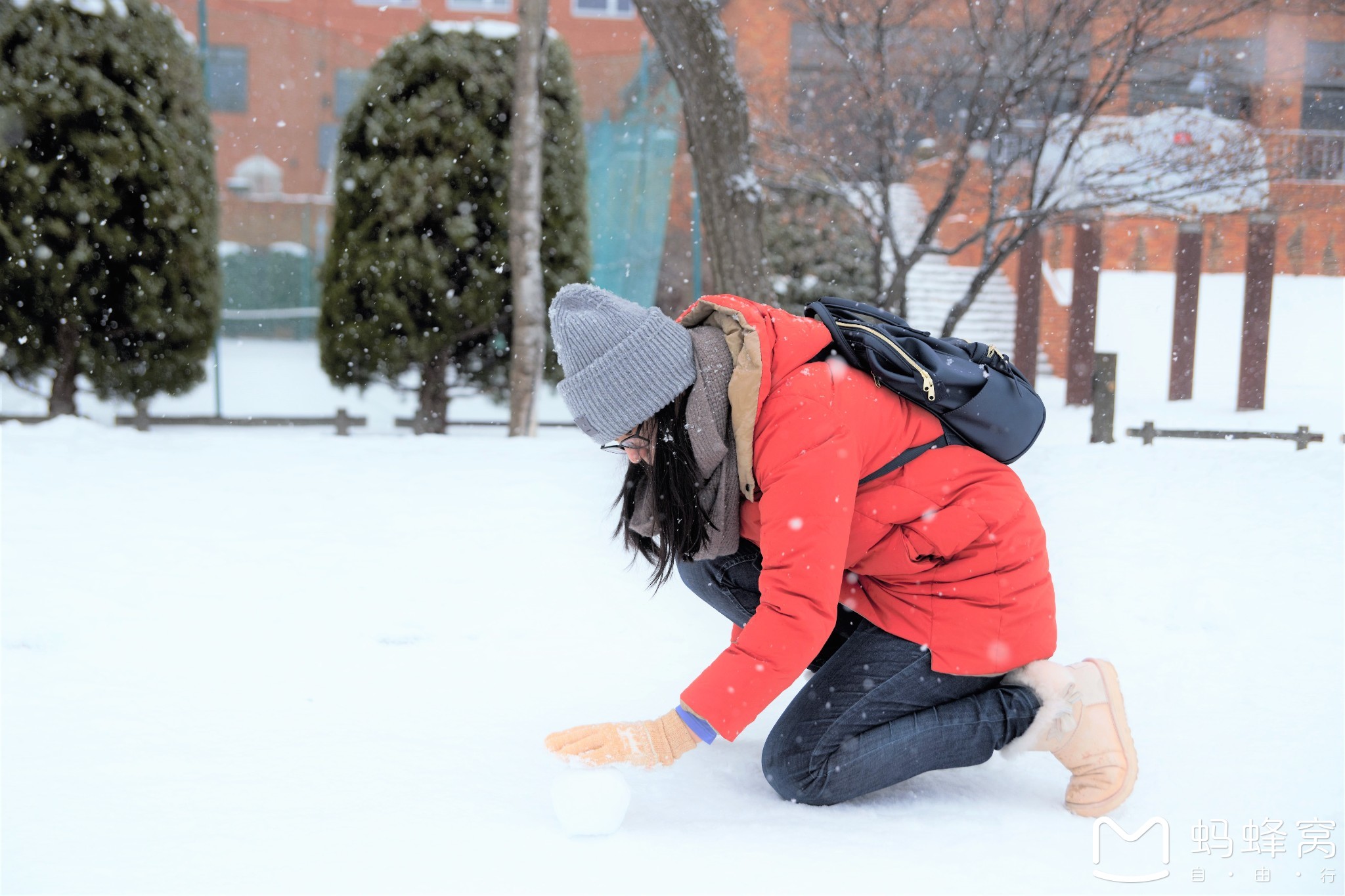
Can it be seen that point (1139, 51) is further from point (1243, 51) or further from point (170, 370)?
point (170, 370)

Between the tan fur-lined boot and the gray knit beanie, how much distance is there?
2.55 feet

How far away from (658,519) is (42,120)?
236 inches

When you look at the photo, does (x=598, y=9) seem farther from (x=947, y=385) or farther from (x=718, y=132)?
(x=947, y=385)

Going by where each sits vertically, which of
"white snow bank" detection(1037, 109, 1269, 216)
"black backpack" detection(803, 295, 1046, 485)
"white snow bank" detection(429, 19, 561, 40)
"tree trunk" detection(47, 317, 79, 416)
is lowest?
"tree trunk" detection(47, 317, 79, 416)

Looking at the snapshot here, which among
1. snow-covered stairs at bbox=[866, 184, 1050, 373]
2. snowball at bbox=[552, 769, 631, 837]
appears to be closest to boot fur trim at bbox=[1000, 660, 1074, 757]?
snowball at bbox=[552, 769, 631, 837]

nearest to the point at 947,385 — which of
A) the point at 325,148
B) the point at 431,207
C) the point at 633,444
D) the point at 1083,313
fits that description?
the point at 633,444

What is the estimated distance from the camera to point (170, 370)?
651 centimetres

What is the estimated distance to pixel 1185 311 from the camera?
830 cm

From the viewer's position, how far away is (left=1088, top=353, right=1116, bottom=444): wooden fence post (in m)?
5.93

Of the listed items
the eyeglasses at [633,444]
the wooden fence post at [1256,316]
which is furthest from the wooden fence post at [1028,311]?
the eyeglasses at [633,444]

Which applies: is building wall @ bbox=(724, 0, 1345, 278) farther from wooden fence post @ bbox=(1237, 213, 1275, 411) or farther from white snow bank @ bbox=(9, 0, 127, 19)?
white snow bank @ bbox=(9, 0, 127, 19)

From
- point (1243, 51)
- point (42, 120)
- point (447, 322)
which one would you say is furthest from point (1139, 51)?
point (42, 120)

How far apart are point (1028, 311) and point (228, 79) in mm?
11752

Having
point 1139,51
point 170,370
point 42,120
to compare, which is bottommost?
point 170,370
